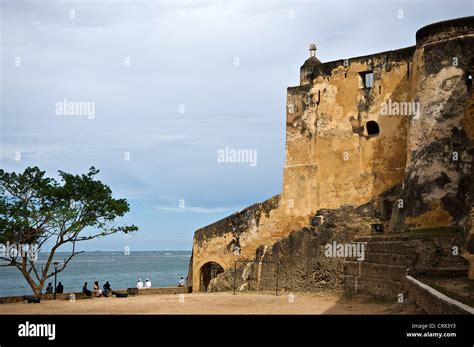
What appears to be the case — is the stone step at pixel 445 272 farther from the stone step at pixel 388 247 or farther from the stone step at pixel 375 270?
the stone step at pixel 388 247

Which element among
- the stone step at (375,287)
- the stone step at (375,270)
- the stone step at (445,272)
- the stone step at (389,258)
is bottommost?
the stone step at (375,287)

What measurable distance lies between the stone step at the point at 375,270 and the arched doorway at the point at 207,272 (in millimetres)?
9923

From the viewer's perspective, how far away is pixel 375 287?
19.5m

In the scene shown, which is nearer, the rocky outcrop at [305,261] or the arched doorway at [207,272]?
the rocky outcrop at [305,261]

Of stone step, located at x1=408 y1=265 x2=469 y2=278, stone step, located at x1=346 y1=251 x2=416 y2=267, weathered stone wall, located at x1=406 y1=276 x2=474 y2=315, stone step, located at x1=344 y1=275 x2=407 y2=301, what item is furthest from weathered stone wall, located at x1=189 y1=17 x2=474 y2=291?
weathered stone wall, located at x1=406 y1=276 x2=474 y2=315

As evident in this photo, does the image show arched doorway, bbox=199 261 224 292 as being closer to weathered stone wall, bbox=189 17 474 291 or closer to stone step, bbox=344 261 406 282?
weathered stone wall, bbox=189 17 474 291

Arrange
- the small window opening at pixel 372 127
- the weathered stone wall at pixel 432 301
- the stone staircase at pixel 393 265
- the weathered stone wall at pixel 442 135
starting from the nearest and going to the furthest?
1. the weathered stone wall at pixel 432 301
2. the stone staircase at pixel 393 265
3. the weathered stone wall at pixel 442 135
4. the small window opening at pixel 372 127

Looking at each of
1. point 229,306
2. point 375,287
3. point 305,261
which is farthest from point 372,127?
point 229,306

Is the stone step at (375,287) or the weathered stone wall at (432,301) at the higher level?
the weathered stone wall at (432,301)

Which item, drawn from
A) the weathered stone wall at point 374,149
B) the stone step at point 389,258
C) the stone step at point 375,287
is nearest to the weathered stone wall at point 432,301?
the stone step at point 389,258

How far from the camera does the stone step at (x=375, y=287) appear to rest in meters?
18.0
